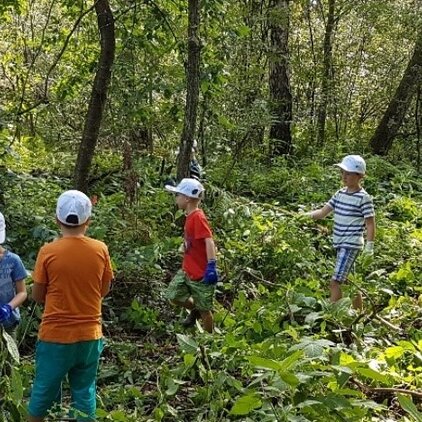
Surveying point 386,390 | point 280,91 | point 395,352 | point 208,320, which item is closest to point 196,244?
point 208,320

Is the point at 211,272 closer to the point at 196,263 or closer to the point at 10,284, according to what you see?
the point at 196,263

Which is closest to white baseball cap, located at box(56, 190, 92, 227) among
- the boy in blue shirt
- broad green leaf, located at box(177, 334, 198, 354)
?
the boy in blue shirt

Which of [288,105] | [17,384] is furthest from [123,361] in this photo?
[288,105]

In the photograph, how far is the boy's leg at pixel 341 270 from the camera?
19.3ft

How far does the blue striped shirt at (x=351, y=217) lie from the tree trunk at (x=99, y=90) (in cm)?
277

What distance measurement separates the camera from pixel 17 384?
337 centimetres

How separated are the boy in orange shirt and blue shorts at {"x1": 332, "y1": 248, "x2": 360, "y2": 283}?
2.80 meters

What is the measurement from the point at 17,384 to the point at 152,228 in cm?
395

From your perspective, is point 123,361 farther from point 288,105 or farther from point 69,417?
point 288,105

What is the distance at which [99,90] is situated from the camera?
6.88 meters

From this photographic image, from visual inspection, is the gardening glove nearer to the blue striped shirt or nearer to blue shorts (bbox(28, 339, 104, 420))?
the blue striped shirt

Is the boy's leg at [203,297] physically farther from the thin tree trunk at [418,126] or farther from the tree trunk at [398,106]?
the tree trunk at [398,106]

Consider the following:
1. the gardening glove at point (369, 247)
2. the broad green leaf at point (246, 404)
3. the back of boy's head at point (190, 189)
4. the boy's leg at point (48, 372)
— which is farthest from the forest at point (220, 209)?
the back of boy's head at point (190, 189)

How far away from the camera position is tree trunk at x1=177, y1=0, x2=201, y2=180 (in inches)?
260
